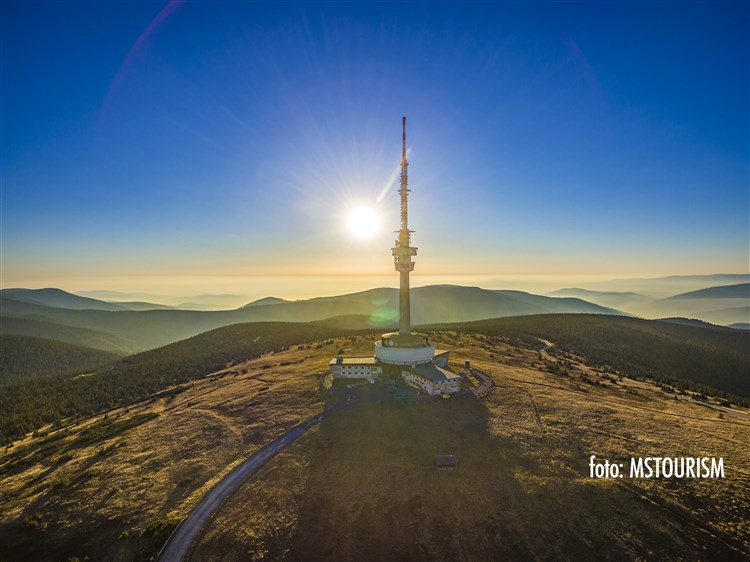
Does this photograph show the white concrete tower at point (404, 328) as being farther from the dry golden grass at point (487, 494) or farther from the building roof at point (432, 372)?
the dry golden grass at point (487, 494)

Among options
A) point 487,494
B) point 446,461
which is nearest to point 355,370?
point 446,461

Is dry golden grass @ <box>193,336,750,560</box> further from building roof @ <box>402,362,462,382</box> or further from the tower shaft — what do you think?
the tower shaft

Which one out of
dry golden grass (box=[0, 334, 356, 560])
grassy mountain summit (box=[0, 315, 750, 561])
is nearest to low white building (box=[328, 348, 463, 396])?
grassy mountain summit (box=[0, 315, 750, 561])

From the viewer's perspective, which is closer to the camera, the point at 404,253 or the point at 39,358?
the point at 404,253

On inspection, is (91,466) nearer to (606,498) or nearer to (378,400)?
(378,400)

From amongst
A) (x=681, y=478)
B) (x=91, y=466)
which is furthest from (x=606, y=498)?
(x=91, y=466)

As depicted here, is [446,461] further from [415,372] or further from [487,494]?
[415,372]

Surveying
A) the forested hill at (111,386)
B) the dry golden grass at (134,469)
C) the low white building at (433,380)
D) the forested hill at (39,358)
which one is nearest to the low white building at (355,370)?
the dry golden grass at (134,469)

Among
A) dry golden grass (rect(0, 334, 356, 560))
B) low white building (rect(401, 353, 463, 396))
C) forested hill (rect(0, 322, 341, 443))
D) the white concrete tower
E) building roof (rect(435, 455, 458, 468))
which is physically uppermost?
the white concrete tower
